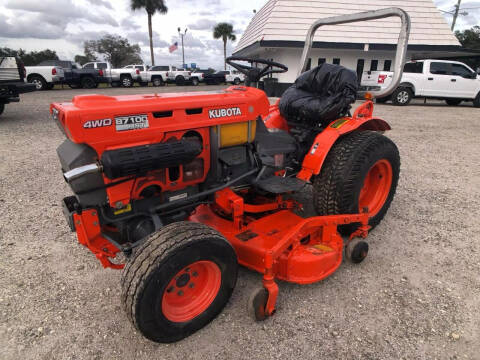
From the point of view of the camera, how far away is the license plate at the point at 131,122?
1.89 metres

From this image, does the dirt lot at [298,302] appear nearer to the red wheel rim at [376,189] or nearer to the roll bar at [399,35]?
the red wheel rim at [376,189]

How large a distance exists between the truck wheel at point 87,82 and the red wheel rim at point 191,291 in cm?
1996

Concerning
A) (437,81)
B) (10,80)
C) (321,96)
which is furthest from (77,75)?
(321,96)

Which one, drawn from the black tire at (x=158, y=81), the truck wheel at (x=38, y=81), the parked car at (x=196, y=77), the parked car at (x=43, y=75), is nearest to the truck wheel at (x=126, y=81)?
the black tire at (x=158, y=81)

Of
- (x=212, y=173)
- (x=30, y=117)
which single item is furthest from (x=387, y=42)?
(x=212, y=173)

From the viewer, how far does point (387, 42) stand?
52.1 ft

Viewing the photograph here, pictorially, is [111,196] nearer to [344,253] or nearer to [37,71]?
[344,253]

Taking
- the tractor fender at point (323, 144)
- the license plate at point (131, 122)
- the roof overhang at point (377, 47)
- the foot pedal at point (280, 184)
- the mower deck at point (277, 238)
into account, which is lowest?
the mower deck at point (277, 238)

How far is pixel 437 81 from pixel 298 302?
1294 centimetres

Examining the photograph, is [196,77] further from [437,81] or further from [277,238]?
[277,238]

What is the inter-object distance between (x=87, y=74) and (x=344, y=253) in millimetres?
19845

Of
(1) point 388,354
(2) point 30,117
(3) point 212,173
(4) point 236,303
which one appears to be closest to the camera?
(1) point 388,354

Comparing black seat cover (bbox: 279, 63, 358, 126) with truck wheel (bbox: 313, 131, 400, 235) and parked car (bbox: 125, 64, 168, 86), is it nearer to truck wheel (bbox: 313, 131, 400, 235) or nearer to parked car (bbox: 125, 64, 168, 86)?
truck wheel (bbox: 313, 131, 400, 235)

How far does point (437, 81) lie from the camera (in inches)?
481
